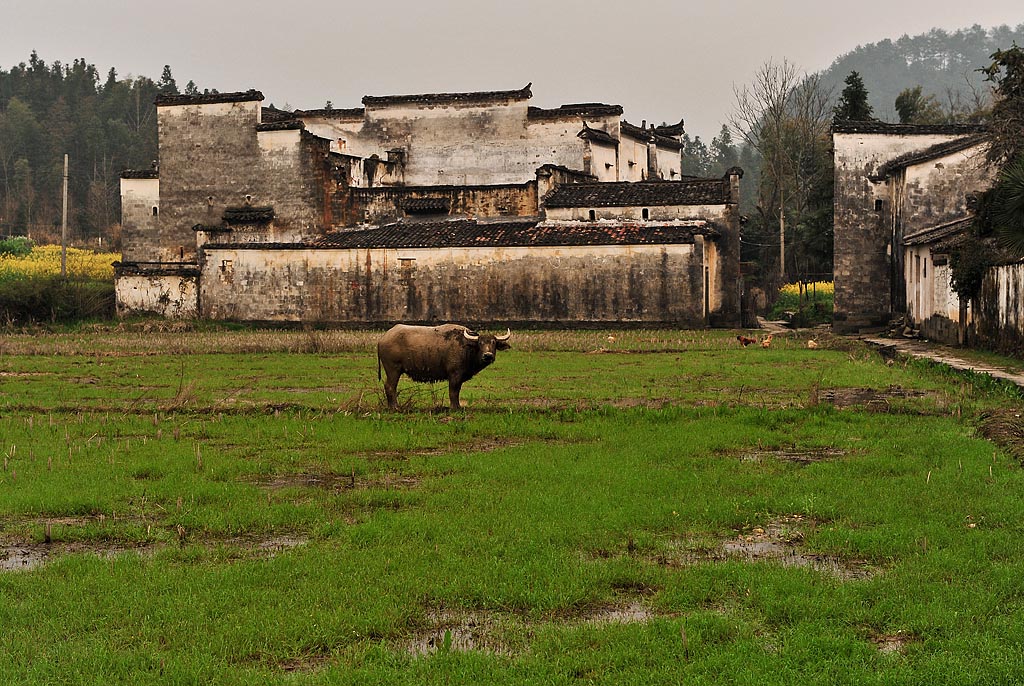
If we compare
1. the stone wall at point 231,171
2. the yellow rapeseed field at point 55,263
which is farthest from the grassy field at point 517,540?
the yellow rapeseed field at point 55,263

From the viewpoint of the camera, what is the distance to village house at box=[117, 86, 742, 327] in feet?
116

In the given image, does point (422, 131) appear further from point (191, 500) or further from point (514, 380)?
point (191, 500)

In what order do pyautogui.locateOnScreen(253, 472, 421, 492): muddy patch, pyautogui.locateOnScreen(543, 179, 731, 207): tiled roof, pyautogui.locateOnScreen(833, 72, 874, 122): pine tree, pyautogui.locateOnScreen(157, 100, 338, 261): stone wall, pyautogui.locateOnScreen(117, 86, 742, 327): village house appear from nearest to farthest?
pyautogui.locateOnScreen(253, 472, 421, 492): muddy patch < pyautogui.locateOnScreen(117, 86, 742, 327): village house < pyautogui.locateOnScreen(543, 179, 731, 207): tiled roof < pyautogui.locateOnScreen(157, 100, 338, 261): stone wall < pyautogui.locateOnScreen(833, 72, 874, 122): pine tree

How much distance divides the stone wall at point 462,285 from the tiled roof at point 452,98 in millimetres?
11099

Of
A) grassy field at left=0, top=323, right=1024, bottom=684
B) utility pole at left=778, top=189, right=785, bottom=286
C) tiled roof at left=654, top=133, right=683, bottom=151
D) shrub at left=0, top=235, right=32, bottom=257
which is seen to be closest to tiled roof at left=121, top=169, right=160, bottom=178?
shrub at left=0, top=235, right=32, bottom=257

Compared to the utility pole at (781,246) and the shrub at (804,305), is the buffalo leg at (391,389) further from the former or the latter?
the utility pole at (781,246)

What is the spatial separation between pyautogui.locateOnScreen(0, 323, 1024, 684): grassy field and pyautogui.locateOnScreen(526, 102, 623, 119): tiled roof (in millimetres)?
30595

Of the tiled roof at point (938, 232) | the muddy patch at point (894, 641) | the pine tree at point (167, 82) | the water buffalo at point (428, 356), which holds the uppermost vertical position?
the pine tree at point (167, 82)

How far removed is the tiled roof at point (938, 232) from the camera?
26594mm

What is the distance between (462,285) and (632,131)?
50.7 feet

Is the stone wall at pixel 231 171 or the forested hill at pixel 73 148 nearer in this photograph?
the stone wall at pixel 231 171

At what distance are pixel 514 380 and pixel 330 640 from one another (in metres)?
13.4

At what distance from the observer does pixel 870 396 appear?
16016 millimetres

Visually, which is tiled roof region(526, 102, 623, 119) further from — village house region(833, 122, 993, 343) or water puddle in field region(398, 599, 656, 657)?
water puddle in field region(398, 599, 656, 657)
